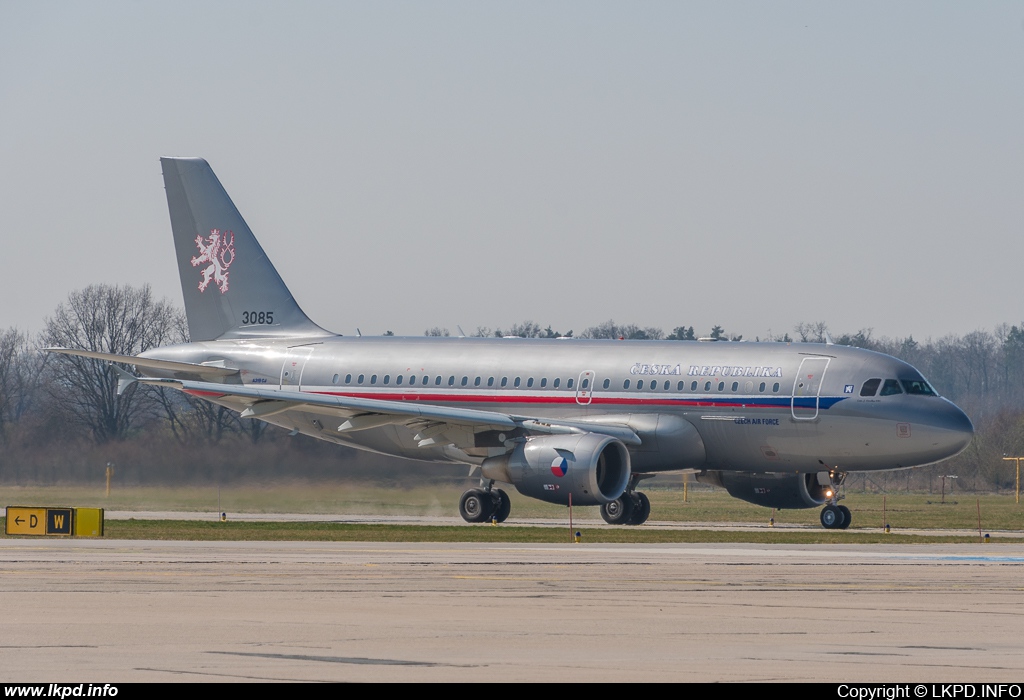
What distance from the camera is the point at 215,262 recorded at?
46.9 m

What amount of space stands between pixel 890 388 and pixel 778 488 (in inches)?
191

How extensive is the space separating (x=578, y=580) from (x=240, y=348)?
25.3m

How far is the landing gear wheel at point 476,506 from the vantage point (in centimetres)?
4019

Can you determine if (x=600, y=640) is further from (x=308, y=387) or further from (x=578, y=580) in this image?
(x=308, y=387)

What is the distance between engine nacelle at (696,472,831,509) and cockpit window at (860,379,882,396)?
3946 mm

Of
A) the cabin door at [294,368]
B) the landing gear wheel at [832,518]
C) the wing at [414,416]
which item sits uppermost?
the cabin door at [294,368]

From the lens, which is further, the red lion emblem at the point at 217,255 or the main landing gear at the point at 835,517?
the red lion emblem at the point at 217,255

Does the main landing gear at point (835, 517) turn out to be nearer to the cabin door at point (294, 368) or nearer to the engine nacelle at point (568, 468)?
the engine nacelle at point (568, 468)

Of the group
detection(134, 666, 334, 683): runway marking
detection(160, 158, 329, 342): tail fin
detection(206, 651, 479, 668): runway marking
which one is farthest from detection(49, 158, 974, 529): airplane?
detection(134, 666, 334, 683): runway marking

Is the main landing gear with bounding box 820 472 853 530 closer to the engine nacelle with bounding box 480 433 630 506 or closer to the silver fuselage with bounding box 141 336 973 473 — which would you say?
the silver fuselage with bounding box 141 336 973 473

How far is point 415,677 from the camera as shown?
12.1 m

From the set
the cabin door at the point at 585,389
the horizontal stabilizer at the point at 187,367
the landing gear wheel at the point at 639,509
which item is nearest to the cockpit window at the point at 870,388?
the landing gear wheel at the point at 639,509

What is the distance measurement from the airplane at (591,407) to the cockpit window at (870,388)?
0.05 metres

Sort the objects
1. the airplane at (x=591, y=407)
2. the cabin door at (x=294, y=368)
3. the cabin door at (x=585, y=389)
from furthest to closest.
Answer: the cabin door at (x=294, y=368), the cabin door at (x=585, y=389), the airplane at (x=591, y=407)
